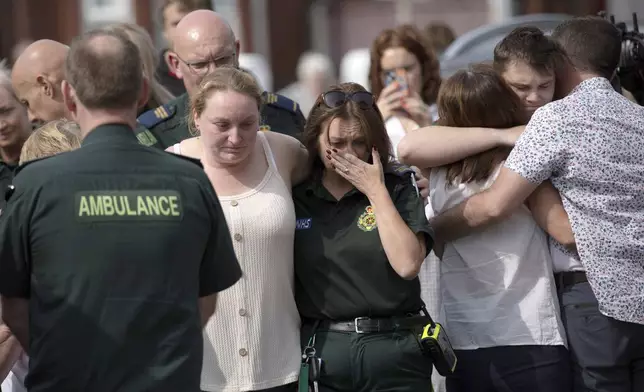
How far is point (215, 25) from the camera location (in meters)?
5.12

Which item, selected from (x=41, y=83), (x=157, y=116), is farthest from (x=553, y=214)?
(x=41, y=83)

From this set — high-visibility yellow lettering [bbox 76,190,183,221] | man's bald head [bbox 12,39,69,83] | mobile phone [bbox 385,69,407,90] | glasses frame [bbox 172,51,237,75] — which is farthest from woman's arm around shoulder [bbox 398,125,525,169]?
man's bald head [bbox 12,39,69,83]

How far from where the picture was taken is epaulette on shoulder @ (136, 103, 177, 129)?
496cm

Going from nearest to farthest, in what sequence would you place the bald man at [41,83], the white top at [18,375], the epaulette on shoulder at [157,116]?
the white top at [18,375]
the epaulette on shoulder at [157,116]
the bald man at [41,83]

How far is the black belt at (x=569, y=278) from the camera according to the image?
14.0ft

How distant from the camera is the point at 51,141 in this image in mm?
4398

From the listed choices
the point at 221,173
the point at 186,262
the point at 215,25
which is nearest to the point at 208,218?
the point at 186,262

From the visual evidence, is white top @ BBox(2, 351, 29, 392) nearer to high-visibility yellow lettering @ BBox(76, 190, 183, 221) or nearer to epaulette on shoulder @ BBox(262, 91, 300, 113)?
high-visibility yellow lettering @ BBox(76, 190, 183, 221)

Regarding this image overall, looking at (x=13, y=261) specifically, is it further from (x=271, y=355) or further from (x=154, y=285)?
(x=271, y=355)

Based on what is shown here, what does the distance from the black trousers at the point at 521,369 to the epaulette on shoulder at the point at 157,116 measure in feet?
5.24

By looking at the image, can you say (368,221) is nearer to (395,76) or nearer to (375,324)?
(375,324)

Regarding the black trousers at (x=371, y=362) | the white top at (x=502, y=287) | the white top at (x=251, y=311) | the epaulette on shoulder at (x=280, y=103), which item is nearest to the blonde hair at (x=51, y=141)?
the white top at (x=251, y=311)

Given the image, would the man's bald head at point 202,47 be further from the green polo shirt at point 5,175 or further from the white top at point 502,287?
the white top at point 502,287

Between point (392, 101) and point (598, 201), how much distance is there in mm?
1857
